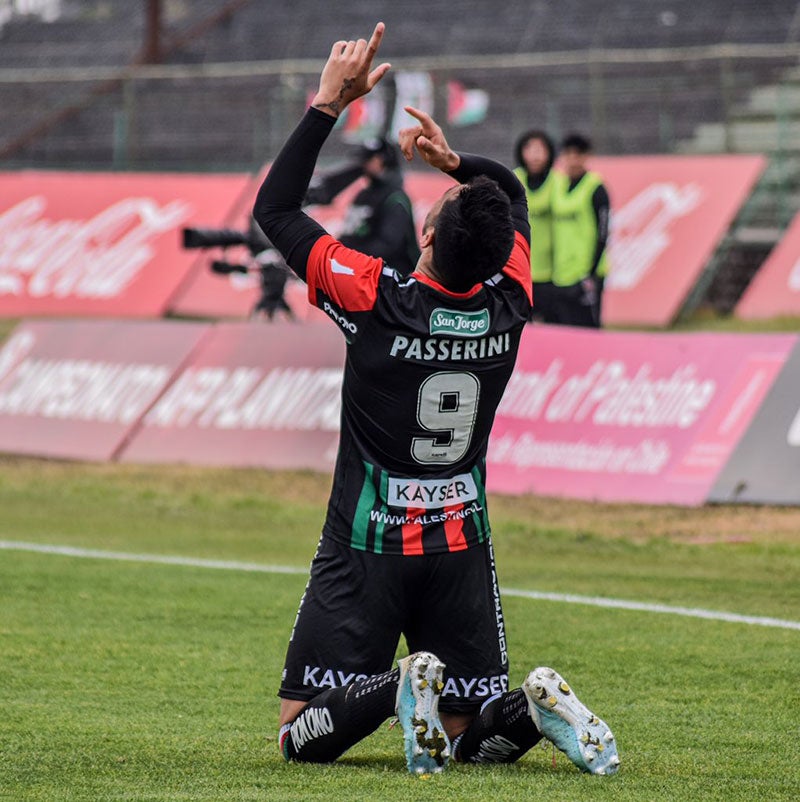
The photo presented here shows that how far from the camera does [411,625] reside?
5.24m

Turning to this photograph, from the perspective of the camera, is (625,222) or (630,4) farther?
(630,4)

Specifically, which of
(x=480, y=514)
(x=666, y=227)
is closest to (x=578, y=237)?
(x=666, y=227)

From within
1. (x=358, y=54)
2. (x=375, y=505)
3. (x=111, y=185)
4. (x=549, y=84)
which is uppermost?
(x=358, y=54)

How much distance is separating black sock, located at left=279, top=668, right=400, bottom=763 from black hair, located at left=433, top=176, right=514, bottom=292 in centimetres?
119

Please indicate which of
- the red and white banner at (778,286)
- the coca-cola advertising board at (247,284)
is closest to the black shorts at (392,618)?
the red and white banner at (778,286)

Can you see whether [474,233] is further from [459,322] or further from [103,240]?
[103,240]

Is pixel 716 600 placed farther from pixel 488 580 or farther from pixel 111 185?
pixel 111 185

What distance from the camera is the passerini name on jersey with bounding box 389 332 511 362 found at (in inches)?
196

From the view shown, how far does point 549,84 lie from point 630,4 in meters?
6.47

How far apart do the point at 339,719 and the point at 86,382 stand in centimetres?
1016

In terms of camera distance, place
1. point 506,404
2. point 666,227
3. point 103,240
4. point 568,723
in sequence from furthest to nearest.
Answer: point 103,240
point 666,227
point 506,404
point 568,723

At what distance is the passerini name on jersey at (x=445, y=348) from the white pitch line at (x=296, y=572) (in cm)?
340

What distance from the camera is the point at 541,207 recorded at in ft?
47.3

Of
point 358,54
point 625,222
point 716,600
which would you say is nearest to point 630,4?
point 625,222
